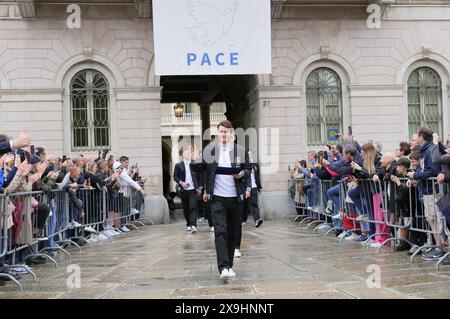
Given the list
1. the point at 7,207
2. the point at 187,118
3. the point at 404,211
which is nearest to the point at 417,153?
the point at 404,211

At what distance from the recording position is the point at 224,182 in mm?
8930

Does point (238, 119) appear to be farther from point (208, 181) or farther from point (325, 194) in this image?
point (208, 181)

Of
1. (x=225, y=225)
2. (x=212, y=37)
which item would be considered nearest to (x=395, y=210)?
(x=225, y=225)

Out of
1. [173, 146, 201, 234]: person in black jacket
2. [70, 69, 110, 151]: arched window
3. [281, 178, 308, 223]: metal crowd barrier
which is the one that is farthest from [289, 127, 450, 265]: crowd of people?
[70, 69, 110, 151]: arched window

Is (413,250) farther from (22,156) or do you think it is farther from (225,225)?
(22,156)

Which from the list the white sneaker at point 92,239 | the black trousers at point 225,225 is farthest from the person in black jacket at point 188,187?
the black trousers at point 225,225

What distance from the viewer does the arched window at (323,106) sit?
2123 cm

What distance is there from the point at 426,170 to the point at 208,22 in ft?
34.3

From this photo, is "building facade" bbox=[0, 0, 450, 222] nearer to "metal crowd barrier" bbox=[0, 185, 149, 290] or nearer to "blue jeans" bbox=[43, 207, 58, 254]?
"metal crowd barrier" bbox=[0, 185, 149, 290]

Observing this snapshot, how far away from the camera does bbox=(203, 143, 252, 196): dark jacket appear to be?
895cm

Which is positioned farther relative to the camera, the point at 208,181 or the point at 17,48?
the point at 17,48

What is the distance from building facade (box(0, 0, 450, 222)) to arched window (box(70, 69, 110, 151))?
0.03 meters

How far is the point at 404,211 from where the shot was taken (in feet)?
36.3

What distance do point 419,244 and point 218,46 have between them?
9823mm
